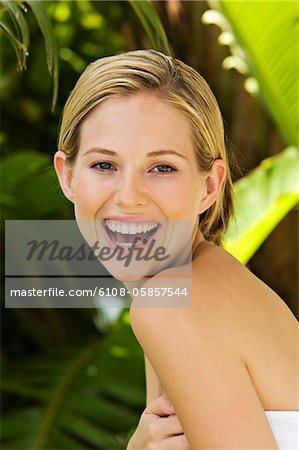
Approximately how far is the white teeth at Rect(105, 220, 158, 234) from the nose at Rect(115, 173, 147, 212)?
30 mm

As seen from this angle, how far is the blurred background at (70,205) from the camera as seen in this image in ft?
7.50

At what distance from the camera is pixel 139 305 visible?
3.48 ft

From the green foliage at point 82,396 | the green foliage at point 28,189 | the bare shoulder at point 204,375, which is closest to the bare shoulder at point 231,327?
the bare shoulder at point 204,375

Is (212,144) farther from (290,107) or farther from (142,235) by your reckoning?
(290,107)

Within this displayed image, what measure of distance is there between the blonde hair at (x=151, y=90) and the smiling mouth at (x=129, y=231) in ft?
0.33

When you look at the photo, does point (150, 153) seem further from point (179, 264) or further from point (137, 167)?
point (179, 264)

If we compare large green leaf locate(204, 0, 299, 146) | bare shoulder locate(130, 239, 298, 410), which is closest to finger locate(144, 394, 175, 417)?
bare shoulder locate(130, 239, 298, 410)

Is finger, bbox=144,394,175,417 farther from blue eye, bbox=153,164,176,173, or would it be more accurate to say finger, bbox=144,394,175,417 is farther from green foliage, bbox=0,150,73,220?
green foliage, bbox=0,150,73,220

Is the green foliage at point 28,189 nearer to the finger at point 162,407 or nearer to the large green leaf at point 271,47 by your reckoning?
the large green leaf at point 271,47

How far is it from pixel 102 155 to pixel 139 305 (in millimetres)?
180

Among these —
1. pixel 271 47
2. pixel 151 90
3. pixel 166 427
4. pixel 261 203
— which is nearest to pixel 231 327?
pixel 166 427

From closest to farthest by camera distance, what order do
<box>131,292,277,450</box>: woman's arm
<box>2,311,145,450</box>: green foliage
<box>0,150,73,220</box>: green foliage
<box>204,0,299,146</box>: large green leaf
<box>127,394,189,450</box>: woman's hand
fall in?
<box>131,292,277,450</box>: woman's arm, <box>127,394,189,450</box>: woman's hand, <box>204,0,299,146</box>: large green leaf, <box>0,150,73,220</box>: green foliage, <box>2,311,145,450</box>: green foliage

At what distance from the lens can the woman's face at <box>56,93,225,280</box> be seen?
3.47 feet

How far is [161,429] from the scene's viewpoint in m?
1.14
